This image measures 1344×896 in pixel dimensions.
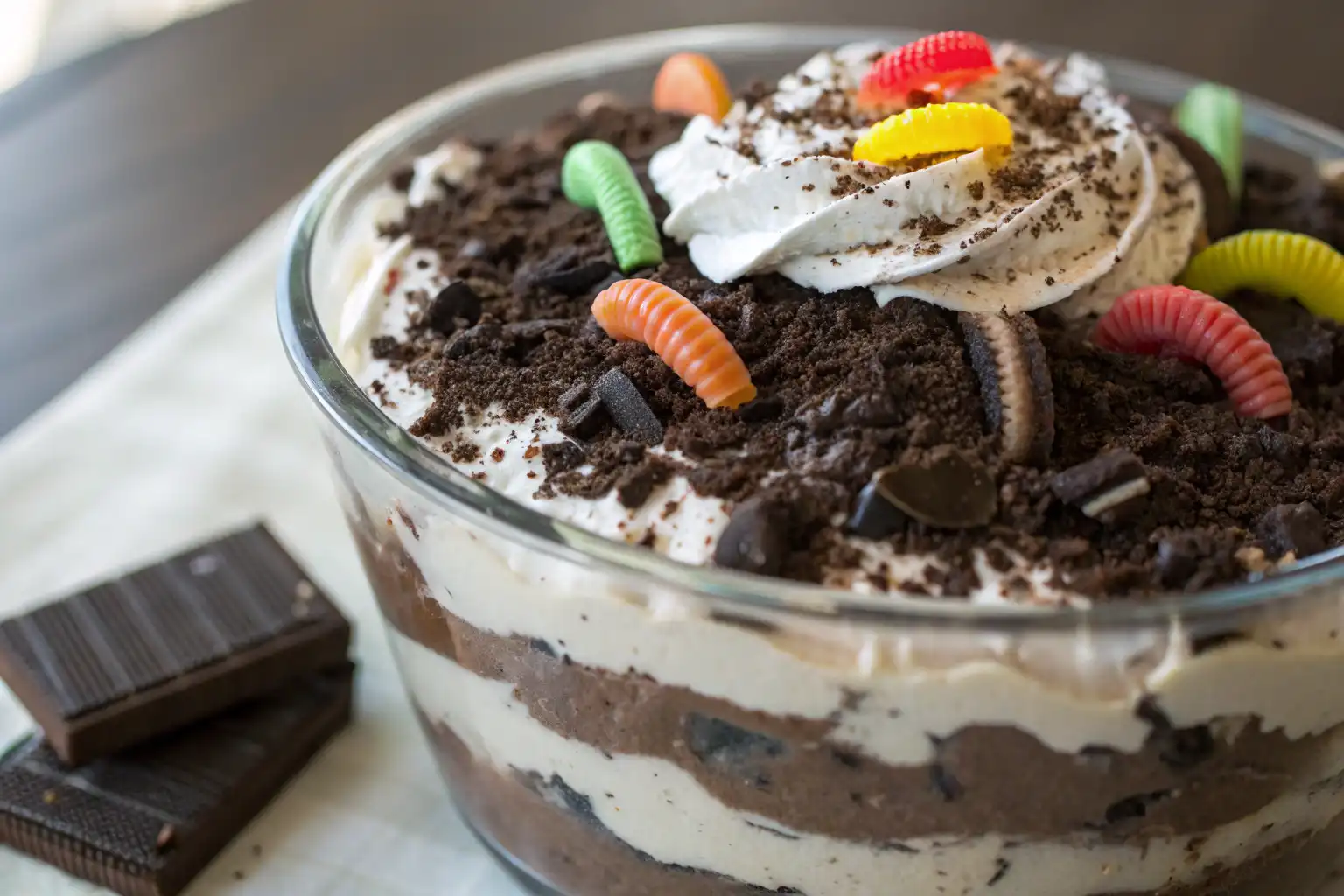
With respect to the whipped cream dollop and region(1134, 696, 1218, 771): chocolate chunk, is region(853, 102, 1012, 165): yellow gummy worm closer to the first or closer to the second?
the whipped cream dollop

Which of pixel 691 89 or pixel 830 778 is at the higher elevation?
pixel 691 89

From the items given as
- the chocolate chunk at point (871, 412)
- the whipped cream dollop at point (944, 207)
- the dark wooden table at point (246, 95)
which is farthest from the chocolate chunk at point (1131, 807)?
the dark wooden table at point (246, 95)

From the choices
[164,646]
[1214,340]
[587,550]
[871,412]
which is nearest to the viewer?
Answer: [587,550]

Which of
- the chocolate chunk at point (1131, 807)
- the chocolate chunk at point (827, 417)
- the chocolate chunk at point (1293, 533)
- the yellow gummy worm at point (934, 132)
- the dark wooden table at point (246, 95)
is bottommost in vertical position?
the dark wooden table at point (246, 95)

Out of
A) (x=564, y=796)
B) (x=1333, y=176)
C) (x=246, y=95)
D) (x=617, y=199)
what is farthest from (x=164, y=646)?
(x=1333, y=176)

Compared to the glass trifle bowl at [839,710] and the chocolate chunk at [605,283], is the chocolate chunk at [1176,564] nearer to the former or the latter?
the glass trifle bowl at [839,710]

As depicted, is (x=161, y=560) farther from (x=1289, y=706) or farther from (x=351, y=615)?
(x=1289, y=706)

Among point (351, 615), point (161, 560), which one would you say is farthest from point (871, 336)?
point (161, 560)

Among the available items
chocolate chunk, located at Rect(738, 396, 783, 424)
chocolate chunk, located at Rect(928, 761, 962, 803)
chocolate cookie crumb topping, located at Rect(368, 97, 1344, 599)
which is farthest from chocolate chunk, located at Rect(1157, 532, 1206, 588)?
chocolate chunk, located at Rect(738, 396, 783, 424)

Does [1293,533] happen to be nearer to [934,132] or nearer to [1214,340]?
[1214,340]
